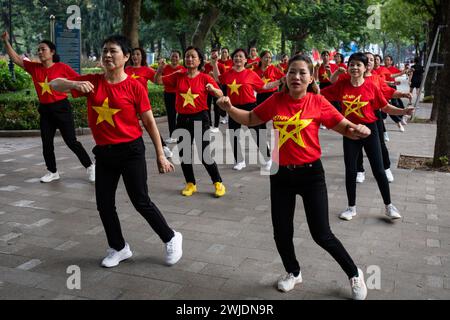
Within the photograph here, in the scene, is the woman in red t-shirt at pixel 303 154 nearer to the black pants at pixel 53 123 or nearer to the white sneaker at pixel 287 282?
the white sneaker at pixel 287 282

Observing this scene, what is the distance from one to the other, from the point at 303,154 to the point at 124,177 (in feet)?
4.61

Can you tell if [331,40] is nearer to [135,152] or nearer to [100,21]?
[100,21]

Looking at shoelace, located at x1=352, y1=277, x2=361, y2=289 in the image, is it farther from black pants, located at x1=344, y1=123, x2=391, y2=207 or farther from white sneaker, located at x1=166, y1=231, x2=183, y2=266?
black pants, located at x1=344, y1=123, x2=391, y2=207

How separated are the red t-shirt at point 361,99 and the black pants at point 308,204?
86.5 inches

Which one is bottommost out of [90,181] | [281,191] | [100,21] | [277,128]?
[90,181]

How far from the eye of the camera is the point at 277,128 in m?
3.52

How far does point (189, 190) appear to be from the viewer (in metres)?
6.33

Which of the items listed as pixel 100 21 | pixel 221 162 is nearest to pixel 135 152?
pixel 221 162

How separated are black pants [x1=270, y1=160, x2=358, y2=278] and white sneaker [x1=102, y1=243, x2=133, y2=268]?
1.33 metres

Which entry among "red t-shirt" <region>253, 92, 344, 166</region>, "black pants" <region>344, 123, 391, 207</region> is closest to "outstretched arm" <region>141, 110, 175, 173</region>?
"red t-shirt" <region>253, 92, 344, 166</region>

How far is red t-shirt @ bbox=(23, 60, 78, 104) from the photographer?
6469 millimetres

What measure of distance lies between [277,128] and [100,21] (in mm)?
45293

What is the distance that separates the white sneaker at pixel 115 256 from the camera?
160 inches

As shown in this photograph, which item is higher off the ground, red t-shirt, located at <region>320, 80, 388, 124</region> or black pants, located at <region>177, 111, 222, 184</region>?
red t-shirt, located at <region>320, 80, 388, 124</region>
